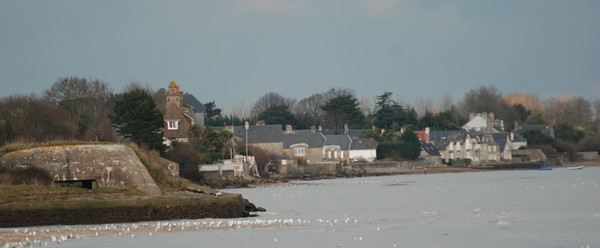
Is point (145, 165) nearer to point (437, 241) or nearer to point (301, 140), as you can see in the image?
point (437, 241)

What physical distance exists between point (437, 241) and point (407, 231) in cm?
321

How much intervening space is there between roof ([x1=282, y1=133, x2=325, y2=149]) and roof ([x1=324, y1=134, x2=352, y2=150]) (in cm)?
104

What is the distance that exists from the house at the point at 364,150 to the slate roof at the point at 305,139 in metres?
4.28

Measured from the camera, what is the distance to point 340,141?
112 meters

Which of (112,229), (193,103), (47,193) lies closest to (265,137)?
(193,103)

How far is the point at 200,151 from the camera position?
7662 cm

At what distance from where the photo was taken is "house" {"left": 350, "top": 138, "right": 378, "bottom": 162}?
111m

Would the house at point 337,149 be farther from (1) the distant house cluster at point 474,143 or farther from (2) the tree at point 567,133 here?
(2) the tree at point 567,133

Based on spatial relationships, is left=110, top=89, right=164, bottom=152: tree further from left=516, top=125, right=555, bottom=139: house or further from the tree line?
left=516, top=125, right=555, bottom=139: house

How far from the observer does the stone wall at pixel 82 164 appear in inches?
1334

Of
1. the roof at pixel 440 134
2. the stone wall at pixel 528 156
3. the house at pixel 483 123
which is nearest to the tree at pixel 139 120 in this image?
the roof at pixel 440 134

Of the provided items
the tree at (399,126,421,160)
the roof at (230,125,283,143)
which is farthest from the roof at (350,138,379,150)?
the roof at (230,125,283,143)

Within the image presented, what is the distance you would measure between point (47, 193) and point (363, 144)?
82.0 m

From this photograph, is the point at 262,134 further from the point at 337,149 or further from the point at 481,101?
the point at 481,101
